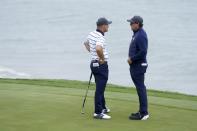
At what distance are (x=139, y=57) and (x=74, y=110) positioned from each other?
1624 millimetres

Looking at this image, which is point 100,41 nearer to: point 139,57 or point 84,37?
point 139,57

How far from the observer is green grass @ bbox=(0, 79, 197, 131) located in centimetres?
855

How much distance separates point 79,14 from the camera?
40.9 m

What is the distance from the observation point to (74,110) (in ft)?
32.6

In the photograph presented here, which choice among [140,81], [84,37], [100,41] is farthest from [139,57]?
[84,37]

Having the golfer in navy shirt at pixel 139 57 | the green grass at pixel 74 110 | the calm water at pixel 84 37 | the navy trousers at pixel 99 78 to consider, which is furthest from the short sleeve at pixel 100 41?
the calm water at pixel 84 37

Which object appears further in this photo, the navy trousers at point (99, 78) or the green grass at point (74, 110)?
the navy trousers at point (99, 78)

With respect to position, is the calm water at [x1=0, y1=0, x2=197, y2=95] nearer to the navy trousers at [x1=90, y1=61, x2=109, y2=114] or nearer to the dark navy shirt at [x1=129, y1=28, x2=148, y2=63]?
the navy trousers at [x1=90, y1=61, x2=109, y2=114]

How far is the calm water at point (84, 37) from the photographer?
79.5 feet

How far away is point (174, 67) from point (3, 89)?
15.6 m

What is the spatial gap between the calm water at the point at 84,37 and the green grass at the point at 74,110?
7.84m

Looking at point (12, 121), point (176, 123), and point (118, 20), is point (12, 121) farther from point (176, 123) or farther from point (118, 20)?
point (118, 20)

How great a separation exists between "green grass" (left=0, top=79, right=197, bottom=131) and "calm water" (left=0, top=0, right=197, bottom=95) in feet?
25.7

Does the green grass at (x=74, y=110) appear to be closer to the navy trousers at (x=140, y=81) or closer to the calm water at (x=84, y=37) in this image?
the navy trousers at (x=140, y=81)
